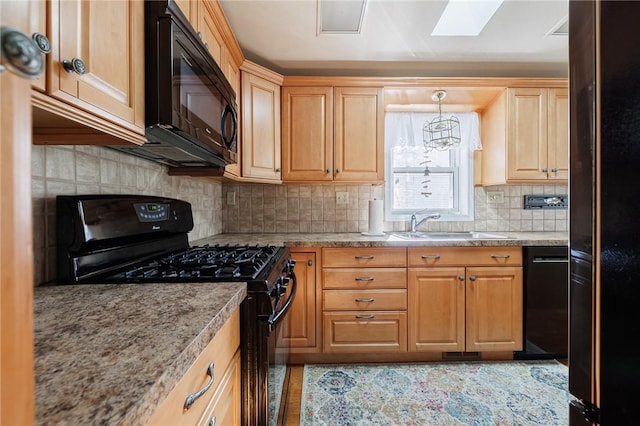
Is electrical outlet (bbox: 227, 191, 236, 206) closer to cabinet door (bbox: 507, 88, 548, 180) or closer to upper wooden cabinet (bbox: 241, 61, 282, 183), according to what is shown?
upper wooden cabinet (bbox: 241, 61, 282, 183)

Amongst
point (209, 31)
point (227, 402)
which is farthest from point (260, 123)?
point (227, 402)

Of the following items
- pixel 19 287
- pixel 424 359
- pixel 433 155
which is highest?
pixel 433 155

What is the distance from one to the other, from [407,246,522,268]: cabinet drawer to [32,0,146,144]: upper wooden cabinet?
5.66 ft

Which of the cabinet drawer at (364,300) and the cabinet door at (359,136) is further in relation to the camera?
the cabinet door at (359,136)

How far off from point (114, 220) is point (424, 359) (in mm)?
2052

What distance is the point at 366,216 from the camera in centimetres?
254

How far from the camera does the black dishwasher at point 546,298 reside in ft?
6.34

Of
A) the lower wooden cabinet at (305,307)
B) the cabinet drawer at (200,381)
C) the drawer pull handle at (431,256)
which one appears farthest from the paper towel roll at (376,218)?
the cabinet drawer at (200,381)

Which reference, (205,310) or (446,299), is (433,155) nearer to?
(446,299)

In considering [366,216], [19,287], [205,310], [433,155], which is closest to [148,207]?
[205,310]

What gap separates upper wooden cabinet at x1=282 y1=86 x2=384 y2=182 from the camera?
2240 mm

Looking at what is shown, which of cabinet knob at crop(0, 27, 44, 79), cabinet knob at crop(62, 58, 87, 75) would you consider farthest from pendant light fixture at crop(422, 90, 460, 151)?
cabinet knob at crop(0, 27, 44, 79)

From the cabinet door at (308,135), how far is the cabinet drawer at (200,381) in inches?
60.1

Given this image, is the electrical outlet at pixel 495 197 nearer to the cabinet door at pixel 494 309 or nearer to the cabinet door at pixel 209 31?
the cabinet door at pixel 494 309
